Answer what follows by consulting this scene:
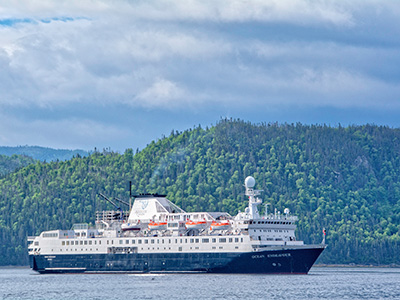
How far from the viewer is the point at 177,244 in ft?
368

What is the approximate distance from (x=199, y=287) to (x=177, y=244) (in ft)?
63.4

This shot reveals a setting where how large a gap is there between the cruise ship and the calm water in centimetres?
194

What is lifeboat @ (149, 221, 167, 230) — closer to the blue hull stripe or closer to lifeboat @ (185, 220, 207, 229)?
the blue hull stripe

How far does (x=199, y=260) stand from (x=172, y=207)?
14308 millimetres

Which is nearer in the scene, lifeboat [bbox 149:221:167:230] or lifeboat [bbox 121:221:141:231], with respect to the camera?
lifeboat [bbox 149:221:167:230]

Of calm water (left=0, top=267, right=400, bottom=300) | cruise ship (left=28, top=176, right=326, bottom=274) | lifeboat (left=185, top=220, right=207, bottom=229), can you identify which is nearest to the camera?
calm water (left=0, top=267, right=400, bottom=300)

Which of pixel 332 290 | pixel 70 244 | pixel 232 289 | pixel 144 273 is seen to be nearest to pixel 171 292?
pixel 232 289

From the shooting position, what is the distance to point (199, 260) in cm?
10994

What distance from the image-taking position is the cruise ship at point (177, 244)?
4220 inches

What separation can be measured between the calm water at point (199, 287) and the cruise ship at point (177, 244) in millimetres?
1940

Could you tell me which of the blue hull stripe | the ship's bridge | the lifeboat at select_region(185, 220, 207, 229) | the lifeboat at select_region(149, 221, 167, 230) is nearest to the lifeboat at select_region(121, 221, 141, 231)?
the ship's bridge

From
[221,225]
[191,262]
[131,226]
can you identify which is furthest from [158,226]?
[221,225]

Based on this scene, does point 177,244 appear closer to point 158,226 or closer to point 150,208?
point 158,226

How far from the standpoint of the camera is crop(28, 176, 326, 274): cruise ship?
107188mm
